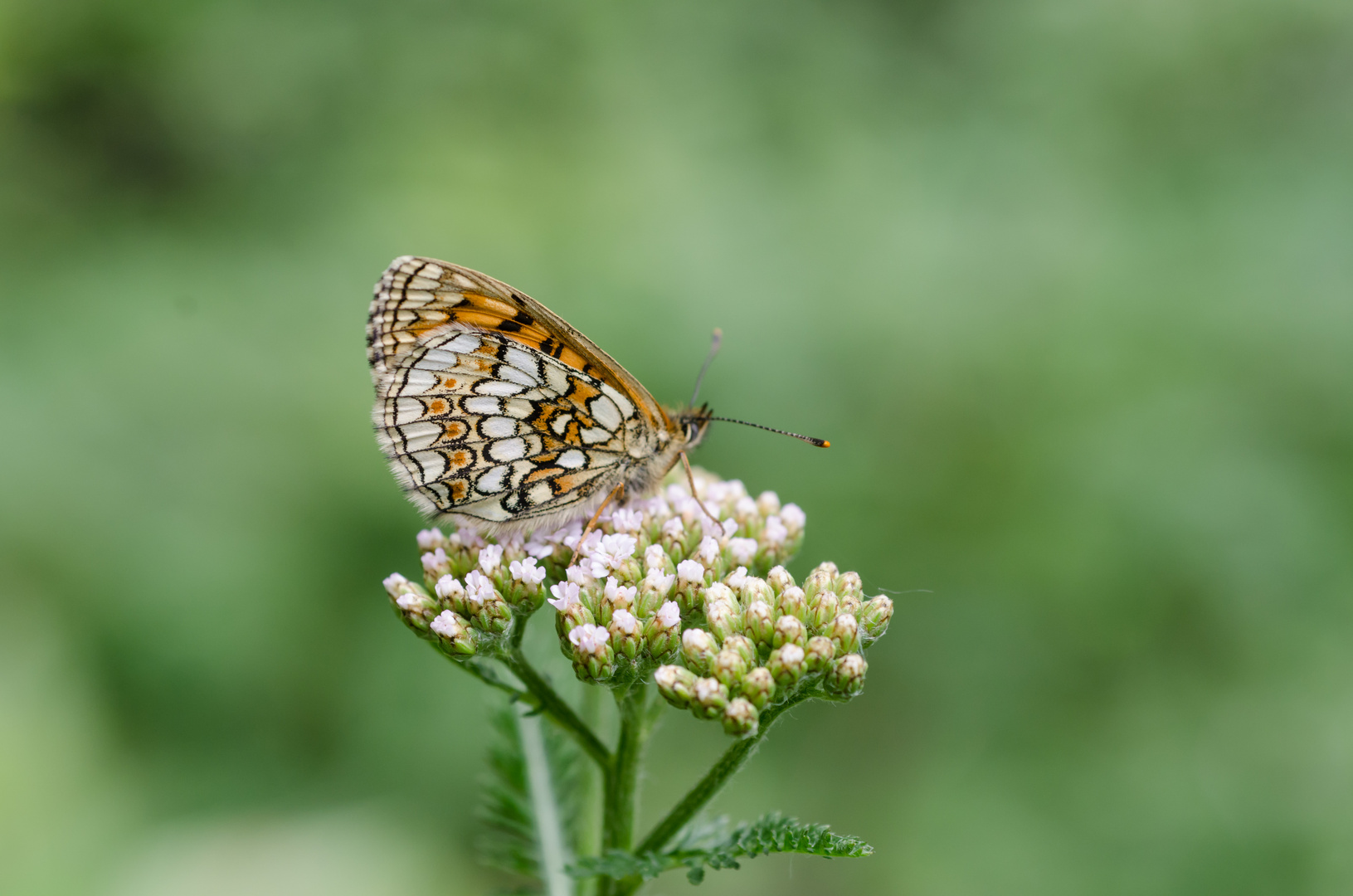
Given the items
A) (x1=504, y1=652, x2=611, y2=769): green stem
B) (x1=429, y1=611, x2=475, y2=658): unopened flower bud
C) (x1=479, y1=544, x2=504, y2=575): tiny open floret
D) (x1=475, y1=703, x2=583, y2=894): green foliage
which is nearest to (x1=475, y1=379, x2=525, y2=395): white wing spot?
(x1=479, y1=544, x2=504, y2=575): tiny open floret

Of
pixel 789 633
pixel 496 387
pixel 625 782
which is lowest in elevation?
pixel 625 782

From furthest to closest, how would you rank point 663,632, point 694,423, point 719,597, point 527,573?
point 694,423
point 527,573
point 719,597
point 663,632

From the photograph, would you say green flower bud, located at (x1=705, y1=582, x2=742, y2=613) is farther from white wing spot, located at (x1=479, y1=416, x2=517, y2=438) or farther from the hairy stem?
white wing spot, located at (x1=479, y1=416, x2=517, y2=438)

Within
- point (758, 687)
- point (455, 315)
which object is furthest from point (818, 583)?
point (455, 315)

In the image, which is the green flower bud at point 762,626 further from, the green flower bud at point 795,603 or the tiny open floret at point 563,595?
the tiny open floret at point 563,595

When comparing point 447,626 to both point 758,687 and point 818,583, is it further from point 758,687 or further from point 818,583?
point 818,583

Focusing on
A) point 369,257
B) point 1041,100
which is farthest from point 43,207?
point 1041,100

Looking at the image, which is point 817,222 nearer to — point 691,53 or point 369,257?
point 691,53

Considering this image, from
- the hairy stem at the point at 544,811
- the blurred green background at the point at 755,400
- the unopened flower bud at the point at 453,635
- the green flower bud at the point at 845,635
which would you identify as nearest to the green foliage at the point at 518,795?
the hairy stem at the point at 544,811
